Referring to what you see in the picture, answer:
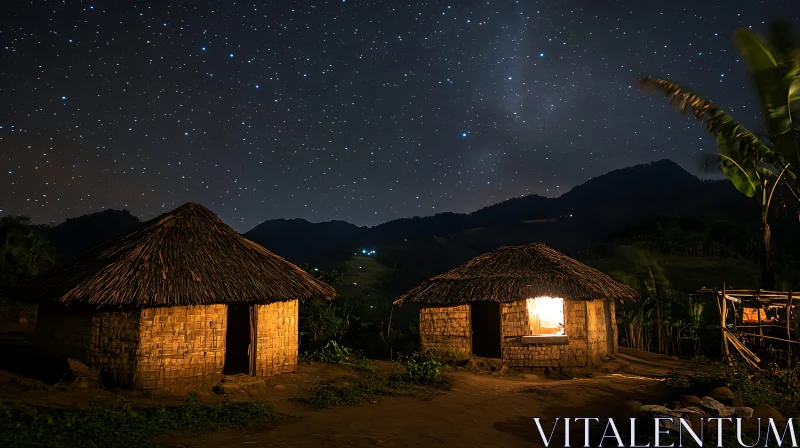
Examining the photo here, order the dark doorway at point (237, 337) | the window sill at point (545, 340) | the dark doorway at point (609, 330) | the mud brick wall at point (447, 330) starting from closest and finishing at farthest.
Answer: the window sill at point (545, 340), the dark doorway at point (237, 337), the mud brick wall at point (447, 330), the dark doorway at point (609, 330)

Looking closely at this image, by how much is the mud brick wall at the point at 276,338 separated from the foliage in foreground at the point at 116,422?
2414 millimetres

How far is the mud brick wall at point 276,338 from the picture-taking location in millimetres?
11930

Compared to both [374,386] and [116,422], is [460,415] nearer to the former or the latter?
[374,386]

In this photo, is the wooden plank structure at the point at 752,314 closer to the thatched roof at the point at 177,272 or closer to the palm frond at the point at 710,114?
the palm frond at the point at 710,114

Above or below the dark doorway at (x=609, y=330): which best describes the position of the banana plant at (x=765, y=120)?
above

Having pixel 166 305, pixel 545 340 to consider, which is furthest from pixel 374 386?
pixel 545 340

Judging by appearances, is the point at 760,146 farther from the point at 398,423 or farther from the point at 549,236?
the point at 549,236

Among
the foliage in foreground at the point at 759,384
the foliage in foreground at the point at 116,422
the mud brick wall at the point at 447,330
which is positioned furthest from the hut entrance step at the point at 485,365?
the foliage in foreground at the point at 116,422

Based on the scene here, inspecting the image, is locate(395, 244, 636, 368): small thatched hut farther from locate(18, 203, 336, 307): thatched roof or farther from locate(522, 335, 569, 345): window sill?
locate(18, 203, 336, 307): thatched roof

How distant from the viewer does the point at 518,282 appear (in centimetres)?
1490

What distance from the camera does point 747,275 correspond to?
27516 mm

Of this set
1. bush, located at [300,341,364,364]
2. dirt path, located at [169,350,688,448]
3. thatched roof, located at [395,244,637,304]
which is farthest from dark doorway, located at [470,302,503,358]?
dirt path, located at [169,350,688,448]

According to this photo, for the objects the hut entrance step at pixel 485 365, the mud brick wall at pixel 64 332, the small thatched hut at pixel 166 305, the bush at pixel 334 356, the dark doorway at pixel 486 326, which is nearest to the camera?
the small thatched hut at pixel 166 305

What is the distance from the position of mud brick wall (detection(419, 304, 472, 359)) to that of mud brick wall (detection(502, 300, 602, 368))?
115cm
